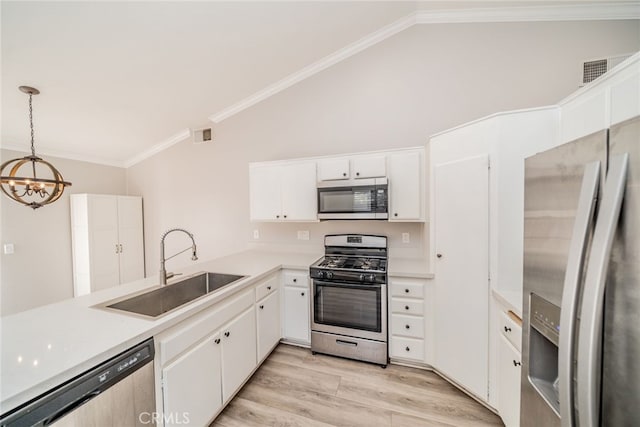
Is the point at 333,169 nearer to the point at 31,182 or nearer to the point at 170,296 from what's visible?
the point at 170,296

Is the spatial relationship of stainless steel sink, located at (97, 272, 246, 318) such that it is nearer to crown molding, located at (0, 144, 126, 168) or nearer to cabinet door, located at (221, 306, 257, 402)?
cabinet door, located at (221, 306, 257, 402)

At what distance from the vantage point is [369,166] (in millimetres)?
2537

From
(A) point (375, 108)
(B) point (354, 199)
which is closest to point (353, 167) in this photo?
(B) point (354, 199)

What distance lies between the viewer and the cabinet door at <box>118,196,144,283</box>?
3.90 metres

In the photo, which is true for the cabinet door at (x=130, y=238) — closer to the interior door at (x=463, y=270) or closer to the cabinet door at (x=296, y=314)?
the cabinet door at (x=296, y=314)

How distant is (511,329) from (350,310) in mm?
1236

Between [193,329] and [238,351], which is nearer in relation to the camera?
[193,329]

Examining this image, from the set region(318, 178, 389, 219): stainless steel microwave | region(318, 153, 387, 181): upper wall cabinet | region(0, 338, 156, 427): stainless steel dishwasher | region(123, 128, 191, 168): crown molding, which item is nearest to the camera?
region(0, 338, 156, 427): stainless steel dishwasher

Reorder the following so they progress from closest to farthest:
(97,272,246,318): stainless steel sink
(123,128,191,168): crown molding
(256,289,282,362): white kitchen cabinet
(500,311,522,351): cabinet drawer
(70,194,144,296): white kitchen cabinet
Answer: (500,311,522,351): cabinet drawer < (97,272,246,318): stainless steel sink < (256,289,282,362): white kitchen cabinet < (70,194,144,296): white kitchen cabinet < (123,128,191,168): crown molding

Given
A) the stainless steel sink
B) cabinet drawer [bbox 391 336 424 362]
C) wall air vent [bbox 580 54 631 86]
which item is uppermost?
wall air vent [bbox 580 54 631 86]

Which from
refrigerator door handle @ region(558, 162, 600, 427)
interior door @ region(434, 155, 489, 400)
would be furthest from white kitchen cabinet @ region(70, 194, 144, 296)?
refrigerator door handle @ region(558, 162, 600, 427)

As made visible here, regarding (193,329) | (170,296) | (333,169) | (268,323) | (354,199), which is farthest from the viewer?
(333,169)

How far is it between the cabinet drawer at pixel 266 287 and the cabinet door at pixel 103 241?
301 cm

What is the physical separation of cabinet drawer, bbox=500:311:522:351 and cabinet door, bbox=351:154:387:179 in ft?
4.98
